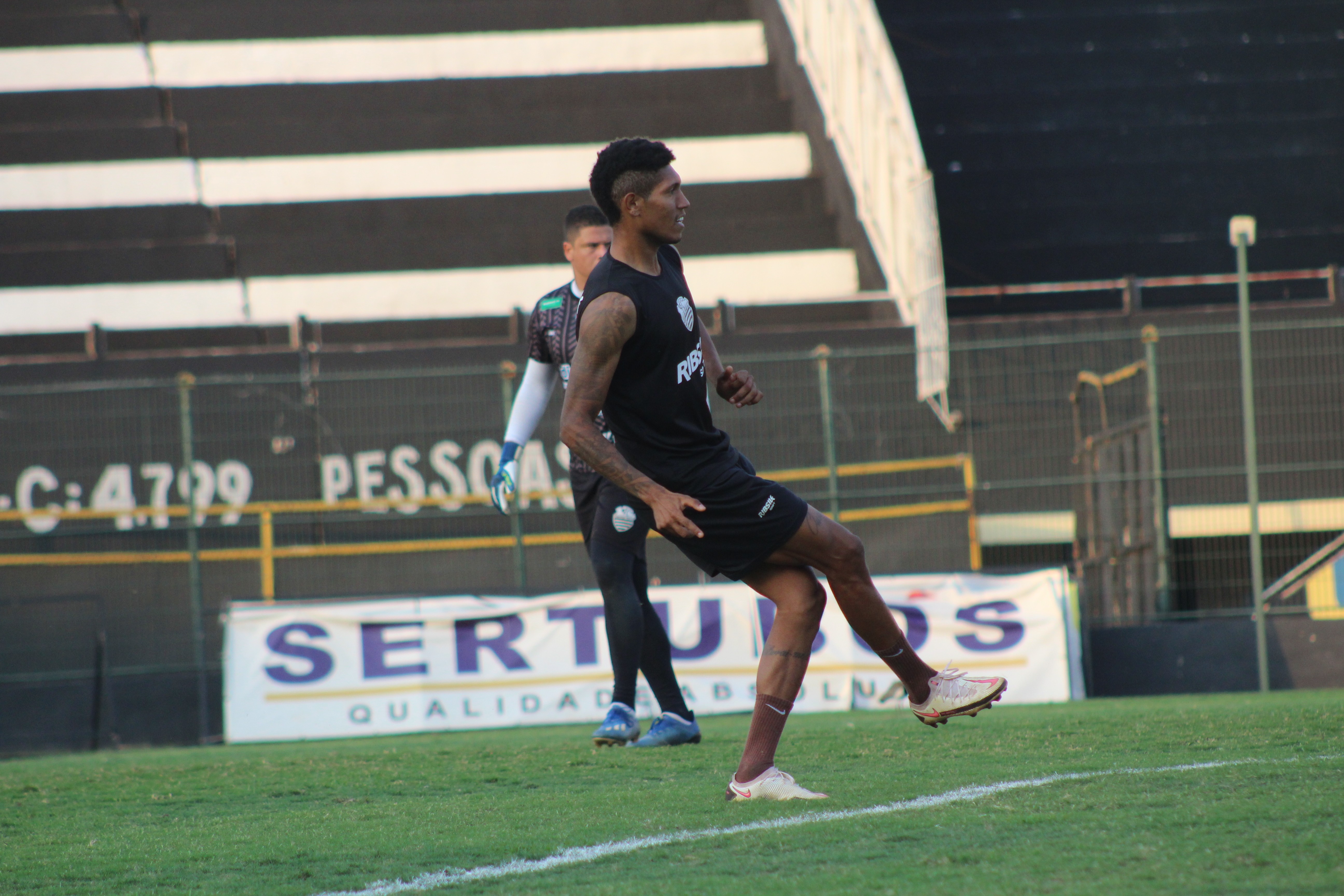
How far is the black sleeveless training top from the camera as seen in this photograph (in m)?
3.59

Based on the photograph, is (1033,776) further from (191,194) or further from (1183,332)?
(191,194)

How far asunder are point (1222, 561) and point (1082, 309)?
2.36 meters

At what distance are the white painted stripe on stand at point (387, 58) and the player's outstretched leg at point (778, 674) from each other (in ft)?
38.5

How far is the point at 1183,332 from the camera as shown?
961cm

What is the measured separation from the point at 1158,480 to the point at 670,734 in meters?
5.30

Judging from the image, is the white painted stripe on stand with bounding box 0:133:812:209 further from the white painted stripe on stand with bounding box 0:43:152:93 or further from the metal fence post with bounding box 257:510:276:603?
the metal fence post with bounding box 257:510:276:603

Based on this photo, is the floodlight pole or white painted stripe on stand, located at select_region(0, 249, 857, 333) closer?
the floodlight pole

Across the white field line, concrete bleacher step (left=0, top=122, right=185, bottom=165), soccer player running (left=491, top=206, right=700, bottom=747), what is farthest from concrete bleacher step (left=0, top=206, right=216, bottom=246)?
the white field line

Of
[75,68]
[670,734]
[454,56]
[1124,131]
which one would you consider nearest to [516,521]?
[670,734]

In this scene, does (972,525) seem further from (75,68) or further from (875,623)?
(75,68)

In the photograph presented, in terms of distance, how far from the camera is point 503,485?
5.46 metres

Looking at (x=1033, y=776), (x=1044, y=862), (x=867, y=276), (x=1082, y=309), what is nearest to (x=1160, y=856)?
(x=1044, y=862)

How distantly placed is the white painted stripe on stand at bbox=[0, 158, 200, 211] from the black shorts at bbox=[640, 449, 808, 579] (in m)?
11.3

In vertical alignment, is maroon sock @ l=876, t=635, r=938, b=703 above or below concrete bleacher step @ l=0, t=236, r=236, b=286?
below
